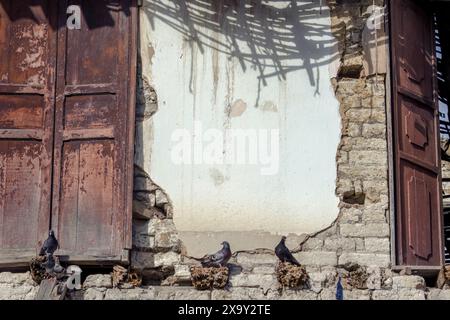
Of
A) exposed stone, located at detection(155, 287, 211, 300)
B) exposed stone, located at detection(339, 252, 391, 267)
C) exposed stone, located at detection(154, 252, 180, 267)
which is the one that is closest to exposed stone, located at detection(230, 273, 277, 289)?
exposed stone, located at detection(155, 287, 211, 300)

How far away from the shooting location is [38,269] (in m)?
A: 9.30

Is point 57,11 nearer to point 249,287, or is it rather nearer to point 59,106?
point 59,106

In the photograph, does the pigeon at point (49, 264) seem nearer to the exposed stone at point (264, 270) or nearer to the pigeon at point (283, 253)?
the exposed stone at point (264, 270)

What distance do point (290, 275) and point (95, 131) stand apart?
2.08 meters

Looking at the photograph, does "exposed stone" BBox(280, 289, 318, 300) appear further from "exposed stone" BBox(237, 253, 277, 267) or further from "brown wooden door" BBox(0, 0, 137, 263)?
"brown wooden door" BBox(0, 0, 137, 263)

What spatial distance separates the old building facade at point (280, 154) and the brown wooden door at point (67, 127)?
0.21 feet

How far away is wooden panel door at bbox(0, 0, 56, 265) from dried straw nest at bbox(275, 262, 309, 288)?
6.64 ft

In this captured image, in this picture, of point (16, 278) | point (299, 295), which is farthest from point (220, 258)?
point (16, 278)

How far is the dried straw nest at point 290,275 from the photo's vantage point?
9312 mm

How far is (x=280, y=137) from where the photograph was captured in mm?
9781

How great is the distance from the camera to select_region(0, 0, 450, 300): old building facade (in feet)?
31.3

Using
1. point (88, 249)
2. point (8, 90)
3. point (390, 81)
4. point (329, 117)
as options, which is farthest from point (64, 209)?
point (390, 81)

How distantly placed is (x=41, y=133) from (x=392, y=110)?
3079mm

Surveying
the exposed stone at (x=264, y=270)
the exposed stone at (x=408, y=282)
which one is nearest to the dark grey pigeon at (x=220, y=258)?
the exposed stone at (x=264, y=270)
